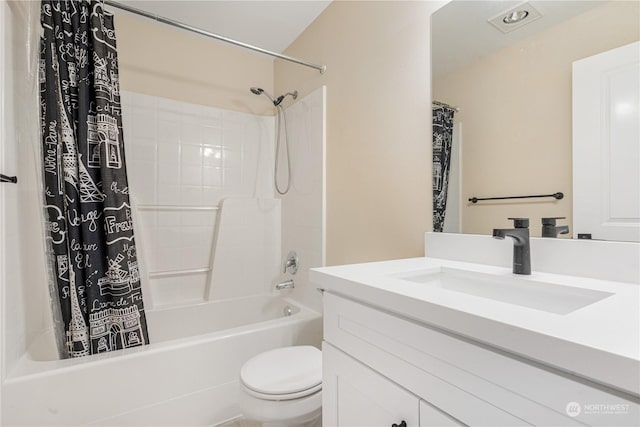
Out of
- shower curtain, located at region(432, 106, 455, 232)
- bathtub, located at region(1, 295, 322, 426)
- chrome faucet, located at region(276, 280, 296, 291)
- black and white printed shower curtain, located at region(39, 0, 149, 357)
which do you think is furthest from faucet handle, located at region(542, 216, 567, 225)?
black and white printed shower curtain, located at region(39, 0, 149, 357)

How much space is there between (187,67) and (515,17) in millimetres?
2078

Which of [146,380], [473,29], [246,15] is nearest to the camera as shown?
[473,29]

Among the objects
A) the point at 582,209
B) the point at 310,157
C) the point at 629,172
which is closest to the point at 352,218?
the point at 310,157

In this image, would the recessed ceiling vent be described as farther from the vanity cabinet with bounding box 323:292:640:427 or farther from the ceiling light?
the vanity cabinet with bounding box 323:292:640:427

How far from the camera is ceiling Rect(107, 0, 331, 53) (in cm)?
185

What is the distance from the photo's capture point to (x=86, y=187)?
4.41ft

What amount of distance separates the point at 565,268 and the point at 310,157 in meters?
1.48

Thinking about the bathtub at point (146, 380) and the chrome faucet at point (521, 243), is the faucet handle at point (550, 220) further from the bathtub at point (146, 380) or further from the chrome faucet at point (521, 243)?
the bathtub at point (146, 380)

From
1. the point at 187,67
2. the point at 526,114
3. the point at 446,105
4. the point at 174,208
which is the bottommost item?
the point at 174,208

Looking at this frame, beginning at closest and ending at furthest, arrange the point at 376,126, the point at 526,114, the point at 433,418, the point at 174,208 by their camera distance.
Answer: the point at 433,418
the point at 526,114
the point at 376,126
the point at 174,208

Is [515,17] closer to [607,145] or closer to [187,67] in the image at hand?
[607,145]

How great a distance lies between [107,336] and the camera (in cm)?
135

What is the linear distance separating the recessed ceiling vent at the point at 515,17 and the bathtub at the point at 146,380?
1600 mm

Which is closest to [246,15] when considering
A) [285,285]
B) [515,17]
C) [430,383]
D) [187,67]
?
[187,67]
